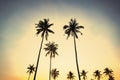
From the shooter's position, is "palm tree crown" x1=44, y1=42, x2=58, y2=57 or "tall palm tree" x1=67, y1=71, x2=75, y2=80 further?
"tall palm tree" x1=67, y1=71, x2=75, y2=80

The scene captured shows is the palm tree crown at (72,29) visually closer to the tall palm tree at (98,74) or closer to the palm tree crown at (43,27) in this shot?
the palm tree crown at (43,27)

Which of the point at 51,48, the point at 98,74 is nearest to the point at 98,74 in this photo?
the point at 98,74

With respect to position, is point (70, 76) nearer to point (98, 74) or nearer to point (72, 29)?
point (98, 74)

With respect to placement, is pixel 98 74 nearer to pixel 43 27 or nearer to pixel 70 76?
pixel 70 76

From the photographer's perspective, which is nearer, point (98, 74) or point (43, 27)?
point (43, 27)

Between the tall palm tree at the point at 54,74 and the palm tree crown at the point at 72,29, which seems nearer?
the palm tree crown at the point at 72,29

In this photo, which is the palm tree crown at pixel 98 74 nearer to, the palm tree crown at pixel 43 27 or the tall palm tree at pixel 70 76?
the tall palm tree at pixel 70 76

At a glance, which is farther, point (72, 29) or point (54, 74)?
point (54, 74)

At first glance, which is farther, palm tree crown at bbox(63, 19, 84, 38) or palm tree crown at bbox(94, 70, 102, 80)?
palm tree crown at bbox(94, 70, 102, 80)

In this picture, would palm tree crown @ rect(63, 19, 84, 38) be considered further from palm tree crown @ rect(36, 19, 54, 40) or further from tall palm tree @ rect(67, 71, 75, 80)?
tall palm tree @ rect(67, 71, 75, 80)

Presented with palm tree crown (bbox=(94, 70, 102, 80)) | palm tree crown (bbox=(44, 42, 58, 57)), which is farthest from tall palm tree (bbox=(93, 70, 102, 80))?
palm tree crown (bbox=(44, 42, 58, 57))

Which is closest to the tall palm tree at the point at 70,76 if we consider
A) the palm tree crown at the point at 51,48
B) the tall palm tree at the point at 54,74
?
the tall palm tree at the point at 54,74

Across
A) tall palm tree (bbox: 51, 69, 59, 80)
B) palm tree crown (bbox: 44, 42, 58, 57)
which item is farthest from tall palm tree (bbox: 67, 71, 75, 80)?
palm tree crown (bbox: 44, 42, 58, 57)

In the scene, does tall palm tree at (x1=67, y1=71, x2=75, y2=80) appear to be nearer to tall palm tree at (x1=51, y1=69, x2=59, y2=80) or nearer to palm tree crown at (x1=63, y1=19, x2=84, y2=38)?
tall palm tree at (x1=51, y1=69, x2=59, y2=80)
